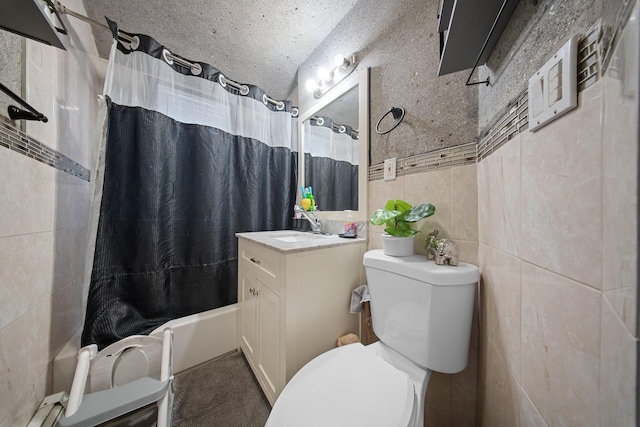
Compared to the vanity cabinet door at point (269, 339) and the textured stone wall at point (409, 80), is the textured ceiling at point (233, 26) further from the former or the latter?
the vanity cabinet door at point (269, 339)

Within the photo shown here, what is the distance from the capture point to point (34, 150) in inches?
30.1

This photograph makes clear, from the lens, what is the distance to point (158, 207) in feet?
4.05

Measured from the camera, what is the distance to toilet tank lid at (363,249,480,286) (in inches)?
25.9

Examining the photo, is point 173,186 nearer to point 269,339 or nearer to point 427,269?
point 269,339

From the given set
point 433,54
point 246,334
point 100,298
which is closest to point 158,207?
point 100,298

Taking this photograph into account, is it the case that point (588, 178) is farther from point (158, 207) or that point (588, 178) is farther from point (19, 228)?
point (158, 207)

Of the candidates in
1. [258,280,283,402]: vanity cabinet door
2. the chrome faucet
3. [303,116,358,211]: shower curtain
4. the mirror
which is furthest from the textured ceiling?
[258,280,283,402]: vanity cabinet door

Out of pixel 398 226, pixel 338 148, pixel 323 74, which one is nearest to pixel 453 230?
pixel 398 226

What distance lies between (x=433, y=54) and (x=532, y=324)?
41.1 inches

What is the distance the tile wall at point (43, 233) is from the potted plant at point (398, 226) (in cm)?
126

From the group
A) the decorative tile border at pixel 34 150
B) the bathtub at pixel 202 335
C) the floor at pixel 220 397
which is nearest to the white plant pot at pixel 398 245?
the floor at pixel 220 397

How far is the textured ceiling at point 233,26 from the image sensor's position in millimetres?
1190

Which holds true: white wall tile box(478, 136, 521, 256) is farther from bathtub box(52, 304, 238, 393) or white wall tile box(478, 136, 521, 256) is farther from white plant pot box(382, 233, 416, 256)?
bathtub box(52, 304, 238, 393)

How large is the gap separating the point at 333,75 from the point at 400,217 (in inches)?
43.7
